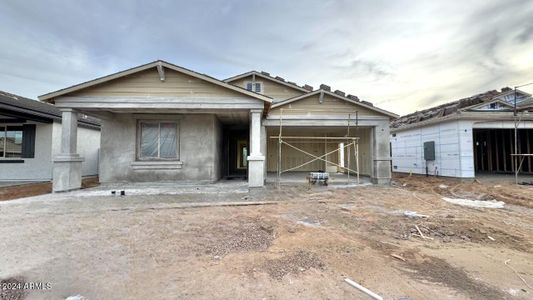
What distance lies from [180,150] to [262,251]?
779 centimetres

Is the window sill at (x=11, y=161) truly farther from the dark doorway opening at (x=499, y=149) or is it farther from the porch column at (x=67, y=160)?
the dark doorway opening at (x=499, y=149)

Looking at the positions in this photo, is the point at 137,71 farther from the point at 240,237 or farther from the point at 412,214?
the point at 412,214

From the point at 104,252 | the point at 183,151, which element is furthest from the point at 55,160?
the point at 104,252

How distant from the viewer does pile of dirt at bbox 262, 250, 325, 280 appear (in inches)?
109

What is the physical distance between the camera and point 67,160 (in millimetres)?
8031

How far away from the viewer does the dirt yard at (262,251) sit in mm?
2432

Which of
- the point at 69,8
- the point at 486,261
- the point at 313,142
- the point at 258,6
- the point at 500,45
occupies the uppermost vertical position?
the point at 258,6

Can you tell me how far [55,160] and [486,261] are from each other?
1125 centimetres

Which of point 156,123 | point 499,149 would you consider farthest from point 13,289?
point 499,149

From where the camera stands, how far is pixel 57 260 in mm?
3051

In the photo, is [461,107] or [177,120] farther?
[461,107]

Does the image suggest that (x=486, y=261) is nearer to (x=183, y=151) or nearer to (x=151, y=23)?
(x=183, y=151)

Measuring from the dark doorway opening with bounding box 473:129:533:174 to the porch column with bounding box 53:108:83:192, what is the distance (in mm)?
23254

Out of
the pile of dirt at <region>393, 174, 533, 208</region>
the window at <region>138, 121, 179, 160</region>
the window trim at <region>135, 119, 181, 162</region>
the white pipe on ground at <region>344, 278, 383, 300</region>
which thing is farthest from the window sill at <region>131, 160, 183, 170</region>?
the pile of dirt at <region>393, 174, 533, 208</region>
